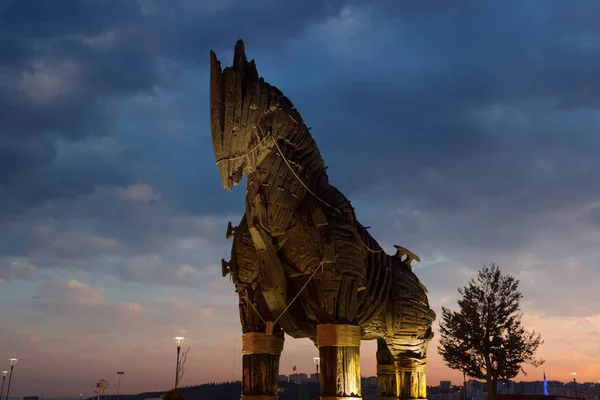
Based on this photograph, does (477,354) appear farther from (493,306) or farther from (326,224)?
(326,224)

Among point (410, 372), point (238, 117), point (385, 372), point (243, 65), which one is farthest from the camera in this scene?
point (385, 372)

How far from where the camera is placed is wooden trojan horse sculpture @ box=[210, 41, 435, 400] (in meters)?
7.63

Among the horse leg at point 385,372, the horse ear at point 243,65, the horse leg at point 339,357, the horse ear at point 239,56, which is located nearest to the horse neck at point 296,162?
the horse ear at point 243,65

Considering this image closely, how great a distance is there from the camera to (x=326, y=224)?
25.8 ft

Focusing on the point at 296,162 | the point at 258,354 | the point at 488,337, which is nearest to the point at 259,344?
the point at 258,354

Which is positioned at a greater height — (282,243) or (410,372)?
(282,243)

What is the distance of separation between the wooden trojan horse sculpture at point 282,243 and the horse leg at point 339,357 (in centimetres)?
1

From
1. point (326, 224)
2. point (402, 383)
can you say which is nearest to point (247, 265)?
point (326, 224)

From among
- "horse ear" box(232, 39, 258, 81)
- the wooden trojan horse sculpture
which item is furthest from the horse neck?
"horse ear" box(232, 39, 258, 81)

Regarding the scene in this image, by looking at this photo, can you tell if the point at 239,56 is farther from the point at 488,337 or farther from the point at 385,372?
the point at 488,337

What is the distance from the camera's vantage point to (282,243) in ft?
26.1

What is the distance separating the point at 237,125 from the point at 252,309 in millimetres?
2775

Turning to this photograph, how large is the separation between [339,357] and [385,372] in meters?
3.31

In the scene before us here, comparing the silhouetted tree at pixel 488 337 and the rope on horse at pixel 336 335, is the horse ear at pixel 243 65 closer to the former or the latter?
the rope on horse at pixel 336 335
